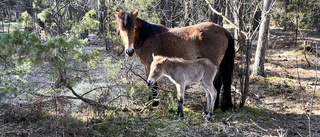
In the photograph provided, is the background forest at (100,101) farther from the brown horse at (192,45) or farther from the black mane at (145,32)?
the black mane at (145,32)

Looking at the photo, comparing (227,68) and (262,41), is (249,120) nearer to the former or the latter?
(227,68)

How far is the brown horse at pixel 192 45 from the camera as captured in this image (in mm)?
5383

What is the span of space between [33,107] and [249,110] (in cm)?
450

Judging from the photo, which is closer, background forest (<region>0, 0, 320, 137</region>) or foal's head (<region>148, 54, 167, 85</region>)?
background forest (<region>0, 0, 320, 137</region>)

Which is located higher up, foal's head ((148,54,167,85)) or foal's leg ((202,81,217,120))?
foal's head ((148,54,167,85))

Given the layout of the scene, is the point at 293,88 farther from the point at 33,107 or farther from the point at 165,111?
the point at 33,107

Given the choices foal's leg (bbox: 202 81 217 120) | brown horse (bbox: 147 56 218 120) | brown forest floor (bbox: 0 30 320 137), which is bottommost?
brown forest floor (bbox: 0 30 320 137)

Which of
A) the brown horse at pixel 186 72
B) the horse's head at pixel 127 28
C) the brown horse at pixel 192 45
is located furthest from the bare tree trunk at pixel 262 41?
the horse's head at pixel 127 28

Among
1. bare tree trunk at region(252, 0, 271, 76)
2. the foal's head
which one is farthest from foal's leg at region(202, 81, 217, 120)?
bare tree trunk at region(252, 0, 271, 76)

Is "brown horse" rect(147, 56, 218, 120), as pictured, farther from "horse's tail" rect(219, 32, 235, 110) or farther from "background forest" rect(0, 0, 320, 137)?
"horse's tail" rect(219, 32, 235, 110)

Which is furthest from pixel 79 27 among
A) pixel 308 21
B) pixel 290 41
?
pixel 308 21

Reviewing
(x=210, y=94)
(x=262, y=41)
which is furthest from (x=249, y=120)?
(x=262, y=41)

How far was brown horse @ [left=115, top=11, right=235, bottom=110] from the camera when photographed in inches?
212

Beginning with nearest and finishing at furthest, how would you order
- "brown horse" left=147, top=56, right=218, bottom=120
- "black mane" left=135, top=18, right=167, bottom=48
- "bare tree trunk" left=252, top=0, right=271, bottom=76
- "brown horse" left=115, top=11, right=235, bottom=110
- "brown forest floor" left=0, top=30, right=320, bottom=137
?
"brown forest floor" left=0, top=30, right=320, bottom=137, "brown horse" left=147, top=56, right=218, bottom=120, "brown horse" left=115, top=11, right=235, bottom=110, "black mane" left=135, top=18, right=167, bottom=48, "bare tree trunk" left=252, top=0, right=271, bottom=76
